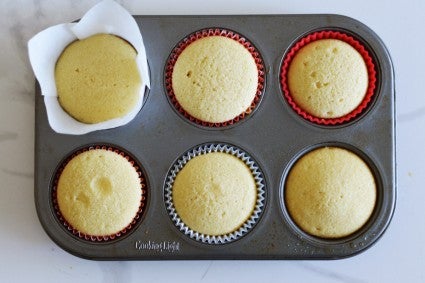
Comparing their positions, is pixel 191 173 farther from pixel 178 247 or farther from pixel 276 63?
pixel 276 63

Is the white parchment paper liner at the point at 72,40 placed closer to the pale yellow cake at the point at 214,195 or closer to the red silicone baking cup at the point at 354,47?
the pale yellow cake at the point at 214,195

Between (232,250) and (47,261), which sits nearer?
(232,250)

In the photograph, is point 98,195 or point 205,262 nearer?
point 98,195

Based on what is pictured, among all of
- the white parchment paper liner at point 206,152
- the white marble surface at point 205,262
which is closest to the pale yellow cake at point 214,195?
the white parchment paper liner at point 206,152

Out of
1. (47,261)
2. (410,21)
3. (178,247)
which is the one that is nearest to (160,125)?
(178,247)

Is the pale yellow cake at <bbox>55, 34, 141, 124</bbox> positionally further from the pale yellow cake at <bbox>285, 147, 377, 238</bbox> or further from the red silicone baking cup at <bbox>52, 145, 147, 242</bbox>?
the pale yellow cake at <bbox>285, 147, 377, 238</bbox>

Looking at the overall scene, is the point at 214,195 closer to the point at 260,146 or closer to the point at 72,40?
the point at 260,146

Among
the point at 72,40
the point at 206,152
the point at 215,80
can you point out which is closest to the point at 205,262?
the point at 206,152
